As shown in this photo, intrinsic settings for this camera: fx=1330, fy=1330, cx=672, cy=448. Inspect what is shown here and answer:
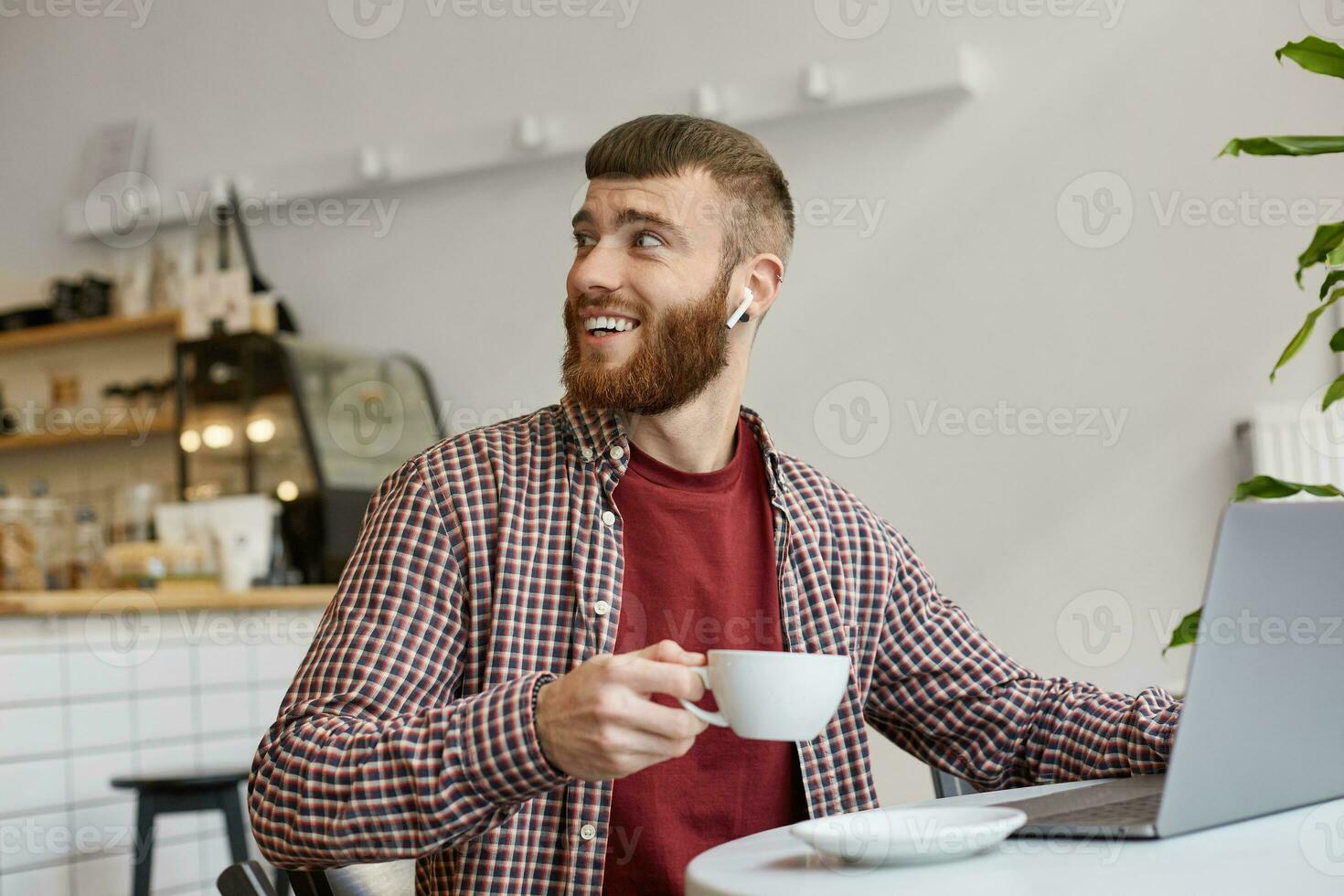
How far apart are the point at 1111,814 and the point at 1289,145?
2.98ft

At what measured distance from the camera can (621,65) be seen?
4.03 metres

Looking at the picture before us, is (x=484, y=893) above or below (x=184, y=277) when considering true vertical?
below

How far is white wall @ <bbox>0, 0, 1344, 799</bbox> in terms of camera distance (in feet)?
10.7

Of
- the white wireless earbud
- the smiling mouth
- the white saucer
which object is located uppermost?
the white wireless earbud

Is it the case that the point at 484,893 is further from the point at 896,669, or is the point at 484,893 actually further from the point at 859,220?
the point at 859,220

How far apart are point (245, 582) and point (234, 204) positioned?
1.46m

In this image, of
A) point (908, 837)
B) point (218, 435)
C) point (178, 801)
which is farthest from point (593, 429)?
point (218, 435)

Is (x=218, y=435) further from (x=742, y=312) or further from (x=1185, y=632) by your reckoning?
(x=1185, y=632)

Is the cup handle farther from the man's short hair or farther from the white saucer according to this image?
the man's short hair

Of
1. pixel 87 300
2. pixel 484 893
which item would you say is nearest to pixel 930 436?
pixel 484 893

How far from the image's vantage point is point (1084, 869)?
89cm

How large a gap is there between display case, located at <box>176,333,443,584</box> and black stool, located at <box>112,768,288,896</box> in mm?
1464

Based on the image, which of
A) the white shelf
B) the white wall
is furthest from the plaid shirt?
the white shelf

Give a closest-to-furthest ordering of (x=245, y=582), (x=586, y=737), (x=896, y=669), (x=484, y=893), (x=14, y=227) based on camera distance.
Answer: (x=586, y=737) < (x=484, y=893) < (x=896, y=669) < (x=245, y=582) < (x=14, y=227)
